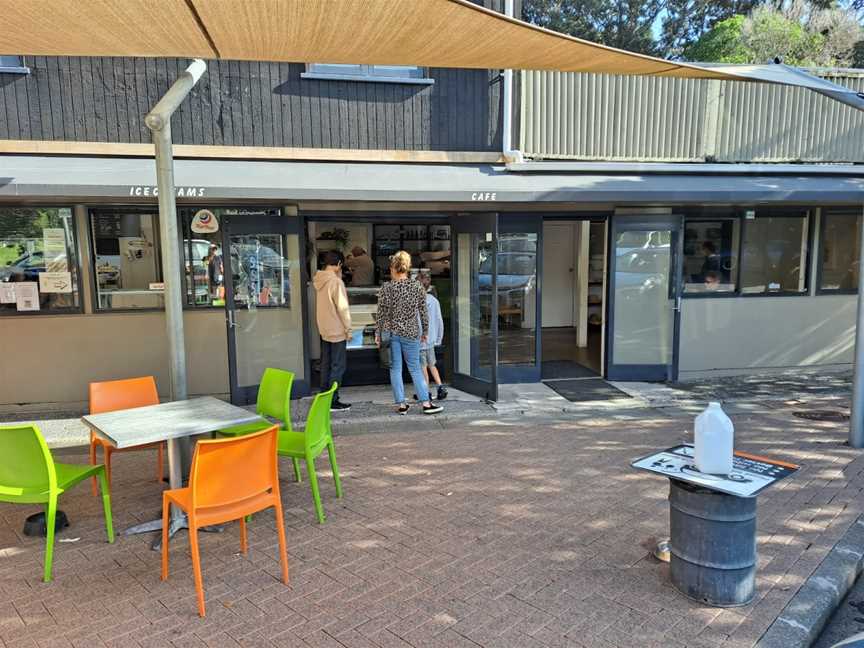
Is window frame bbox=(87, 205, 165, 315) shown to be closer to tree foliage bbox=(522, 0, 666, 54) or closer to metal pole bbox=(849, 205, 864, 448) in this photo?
metal pole bbox=(849, 205, 864, 448)

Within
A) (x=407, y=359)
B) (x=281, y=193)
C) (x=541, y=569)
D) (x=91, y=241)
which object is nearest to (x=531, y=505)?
(x=541, y=569)

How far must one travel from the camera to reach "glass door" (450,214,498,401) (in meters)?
7.34

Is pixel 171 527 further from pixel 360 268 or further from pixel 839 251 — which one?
pixel 839 251

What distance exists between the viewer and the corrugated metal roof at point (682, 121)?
8.02m

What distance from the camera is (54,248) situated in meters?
7.21

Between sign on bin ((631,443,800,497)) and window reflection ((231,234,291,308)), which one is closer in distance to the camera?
sign on bin ((631,443,800,497))

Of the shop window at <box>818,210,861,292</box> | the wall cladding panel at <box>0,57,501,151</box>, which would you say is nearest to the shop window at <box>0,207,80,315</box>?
the wall cladding panel at <box>0,57,501,151</box>

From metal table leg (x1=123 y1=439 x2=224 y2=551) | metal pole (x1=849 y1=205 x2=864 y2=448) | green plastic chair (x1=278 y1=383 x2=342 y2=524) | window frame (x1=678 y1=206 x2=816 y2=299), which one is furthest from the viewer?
window frame (x1=678 y1=206 x2=816 y2=299)

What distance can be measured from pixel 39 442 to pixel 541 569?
118 inches

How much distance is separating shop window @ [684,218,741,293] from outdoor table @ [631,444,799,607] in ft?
19.1

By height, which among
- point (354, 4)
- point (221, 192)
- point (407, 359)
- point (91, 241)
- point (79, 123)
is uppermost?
point (79, 123)

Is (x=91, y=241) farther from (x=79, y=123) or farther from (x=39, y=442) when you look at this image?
(x=39, y=442)

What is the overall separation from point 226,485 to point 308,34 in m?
2.41

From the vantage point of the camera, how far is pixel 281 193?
A: 21.4 ft
